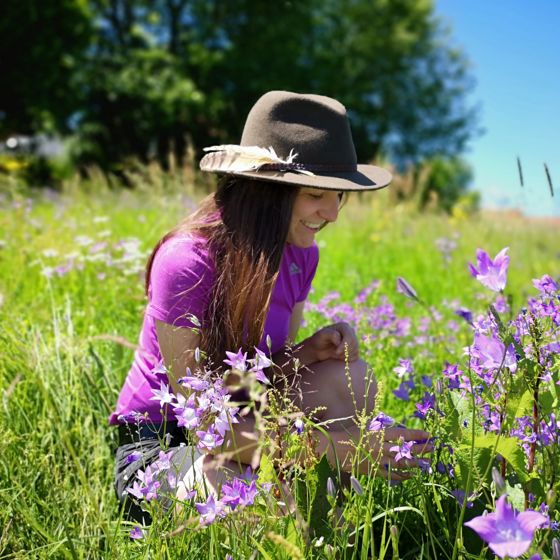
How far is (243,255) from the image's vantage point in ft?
6.60

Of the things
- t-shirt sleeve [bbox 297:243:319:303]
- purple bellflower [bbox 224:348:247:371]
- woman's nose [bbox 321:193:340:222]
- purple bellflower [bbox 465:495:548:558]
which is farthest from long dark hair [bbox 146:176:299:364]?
purple bellflower [bbox 465:495:548:558]

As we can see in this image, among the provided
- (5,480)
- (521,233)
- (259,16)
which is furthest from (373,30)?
(5,480)

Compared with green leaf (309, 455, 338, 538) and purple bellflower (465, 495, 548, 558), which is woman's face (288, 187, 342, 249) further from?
purple bellflower (465, 495, 548, 558)

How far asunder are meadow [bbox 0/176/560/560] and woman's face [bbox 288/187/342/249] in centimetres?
45

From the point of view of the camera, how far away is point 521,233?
337 inches

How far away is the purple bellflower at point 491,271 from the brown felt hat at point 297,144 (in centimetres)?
83

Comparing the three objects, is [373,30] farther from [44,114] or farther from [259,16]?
[44,114]

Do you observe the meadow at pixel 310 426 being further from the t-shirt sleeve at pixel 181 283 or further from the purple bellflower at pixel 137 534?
the t-shirt sleeve at pixel 181 283

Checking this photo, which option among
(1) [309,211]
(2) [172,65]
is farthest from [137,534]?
(2) [172,65]

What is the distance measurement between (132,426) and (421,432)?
41.9 inches

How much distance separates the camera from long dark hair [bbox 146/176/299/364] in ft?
6.51

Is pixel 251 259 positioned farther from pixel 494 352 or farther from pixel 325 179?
pixel 494 352

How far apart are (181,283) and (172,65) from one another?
19731 mm

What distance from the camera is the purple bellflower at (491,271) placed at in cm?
123
